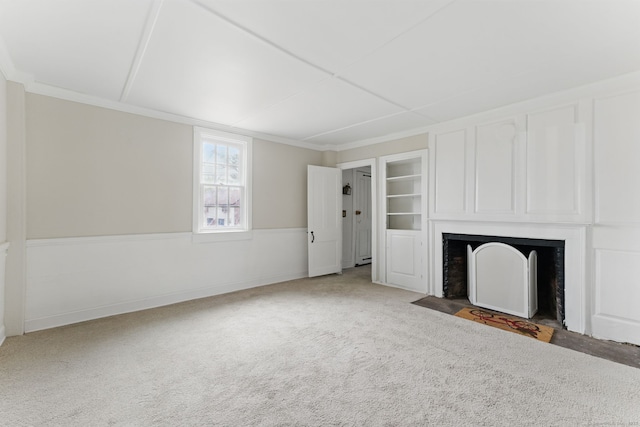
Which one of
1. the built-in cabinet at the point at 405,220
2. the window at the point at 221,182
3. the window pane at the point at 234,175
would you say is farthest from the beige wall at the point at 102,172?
the built-in cabinet at the point at 405,220

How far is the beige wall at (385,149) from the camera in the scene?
445 cm

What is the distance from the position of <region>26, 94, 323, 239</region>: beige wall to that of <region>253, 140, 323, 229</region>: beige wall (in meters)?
1.08

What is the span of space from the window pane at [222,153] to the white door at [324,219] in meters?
1.44

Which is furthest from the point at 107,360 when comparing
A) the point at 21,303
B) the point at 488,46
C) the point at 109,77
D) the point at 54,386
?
the point at 488,46

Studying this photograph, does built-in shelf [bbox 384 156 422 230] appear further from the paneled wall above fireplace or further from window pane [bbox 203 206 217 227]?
window pane [bbox 203 206 217 227]

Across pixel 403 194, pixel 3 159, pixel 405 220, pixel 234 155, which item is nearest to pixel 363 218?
pixel 405 220

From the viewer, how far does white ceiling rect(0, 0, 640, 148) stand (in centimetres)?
185

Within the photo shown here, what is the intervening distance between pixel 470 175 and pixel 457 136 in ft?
1.89

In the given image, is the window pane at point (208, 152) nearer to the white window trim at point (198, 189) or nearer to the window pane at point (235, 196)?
the white window trim at point (198, 189)

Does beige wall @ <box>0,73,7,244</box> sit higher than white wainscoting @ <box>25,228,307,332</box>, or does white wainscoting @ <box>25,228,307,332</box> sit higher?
beige wall @ <box>0,73,7,244</box>

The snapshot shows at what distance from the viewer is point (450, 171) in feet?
13.3

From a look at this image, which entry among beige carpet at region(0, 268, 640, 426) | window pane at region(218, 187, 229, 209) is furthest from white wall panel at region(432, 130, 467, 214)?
window pane at region(218, 187, 229, 209)

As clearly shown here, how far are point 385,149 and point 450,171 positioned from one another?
120 cm

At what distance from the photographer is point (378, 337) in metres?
2.81
